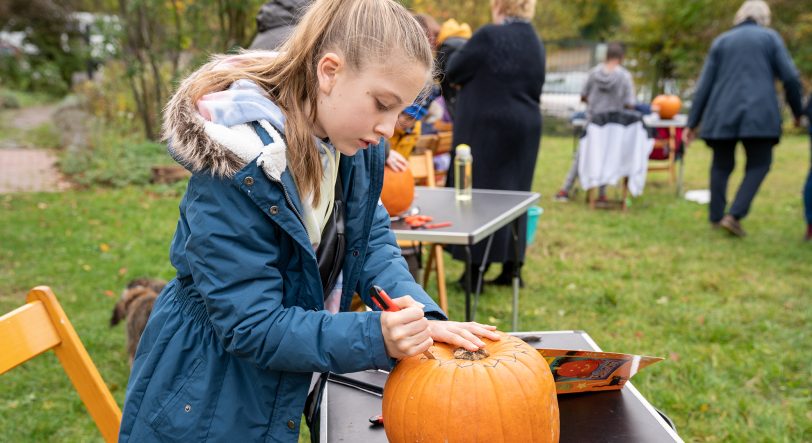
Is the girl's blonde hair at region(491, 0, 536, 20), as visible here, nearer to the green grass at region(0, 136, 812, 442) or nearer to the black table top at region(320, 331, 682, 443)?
the green grass at region(0, 136, 812, 442)

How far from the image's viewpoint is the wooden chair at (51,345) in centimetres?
162

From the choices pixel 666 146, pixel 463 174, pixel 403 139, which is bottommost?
pixel 666 146

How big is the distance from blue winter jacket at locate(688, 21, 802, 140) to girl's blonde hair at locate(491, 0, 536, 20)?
306 centimetres

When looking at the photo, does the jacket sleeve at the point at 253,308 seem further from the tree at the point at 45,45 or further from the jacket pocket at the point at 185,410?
the tree at the point at 45,45

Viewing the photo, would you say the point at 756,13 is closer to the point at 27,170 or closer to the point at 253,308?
the point at 253,308

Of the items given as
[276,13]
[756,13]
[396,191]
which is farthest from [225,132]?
[756,13]

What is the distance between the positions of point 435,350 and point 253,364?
0.40 meters

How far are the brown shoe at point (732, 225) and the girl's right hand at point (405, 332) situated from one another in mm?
6368

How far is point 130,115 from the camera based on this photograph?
11.3 m

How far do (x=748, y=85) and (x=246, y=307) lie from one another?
6.66 metres

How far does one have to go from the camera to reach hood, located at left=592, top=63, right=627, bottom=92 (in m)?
9.20

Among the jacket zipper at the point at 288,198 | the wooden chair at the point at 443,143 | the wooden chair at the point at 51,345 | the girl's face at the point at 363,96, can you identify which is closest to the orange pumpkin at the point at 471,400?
the jacket zipper at the point at 288,198

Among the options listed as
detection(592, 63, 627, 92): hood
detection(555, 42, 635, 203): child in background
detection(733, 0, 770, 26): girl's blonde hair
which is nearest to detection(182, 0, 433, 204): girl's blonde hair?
detection(733, 0, 770, 26): girl's blonde hair

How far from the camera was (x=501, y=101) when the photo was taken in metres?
4.87
